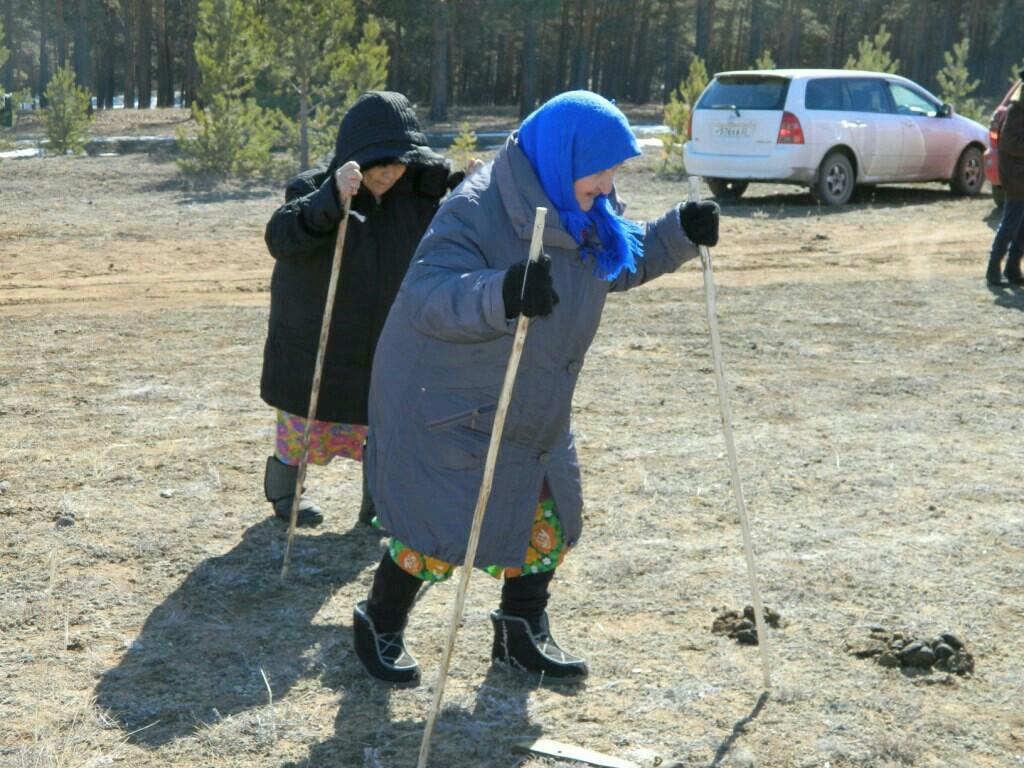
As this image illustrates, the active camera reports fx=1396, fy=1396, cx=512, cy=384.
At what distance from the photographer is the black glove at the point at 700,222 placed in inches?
148

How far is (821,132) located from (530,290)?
12.7 metres

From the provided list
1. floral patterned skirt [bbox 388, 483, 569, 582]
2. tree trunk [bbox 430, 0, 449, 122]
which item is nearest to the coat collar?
floral patterned skirt [bbox 388, 483, 569, 582]

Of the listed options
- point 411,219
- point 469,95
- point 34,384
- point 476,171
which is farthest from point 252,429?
point 469,95

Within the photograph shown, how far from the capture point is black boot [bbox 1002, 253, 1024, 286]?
35.0 ft

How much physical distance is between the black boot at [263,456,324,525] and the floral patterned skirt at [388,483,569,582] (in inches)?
56.6

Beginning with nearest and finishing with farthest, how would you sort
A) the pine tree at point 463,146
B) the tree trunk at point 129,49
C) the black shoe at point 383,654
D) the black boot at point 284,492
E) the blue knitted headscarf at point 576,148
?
the blue knitted headscarf at point 576,148
the black shoe at point 383,654
the black boot at point 284,492
the pine tree at point 463,146
the tree trunk at point 129,49

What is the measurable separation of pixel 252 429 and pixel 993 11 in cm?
5381

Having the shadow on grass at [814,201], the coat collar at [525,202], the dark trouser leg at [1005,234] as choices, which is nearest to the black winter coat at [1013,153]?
the dark trouser leg at [1005,234]

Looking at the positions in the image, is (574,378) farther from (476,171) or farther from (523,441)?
(476,171)

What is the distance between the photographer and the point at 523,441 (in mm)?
3545

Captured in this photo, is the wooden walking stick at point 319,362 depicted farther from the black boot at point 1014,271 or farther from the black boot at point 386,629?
the black boot at point 1014,271

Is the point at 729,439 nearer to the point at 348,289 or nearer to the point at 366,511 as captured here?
the point at 348,289

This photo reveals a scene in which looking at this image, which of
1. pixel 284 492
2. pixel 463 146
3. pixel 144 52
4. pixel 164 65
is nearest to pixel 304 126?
pixel 463 146

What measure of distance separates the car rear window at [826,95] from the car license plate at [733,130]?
0.67m
